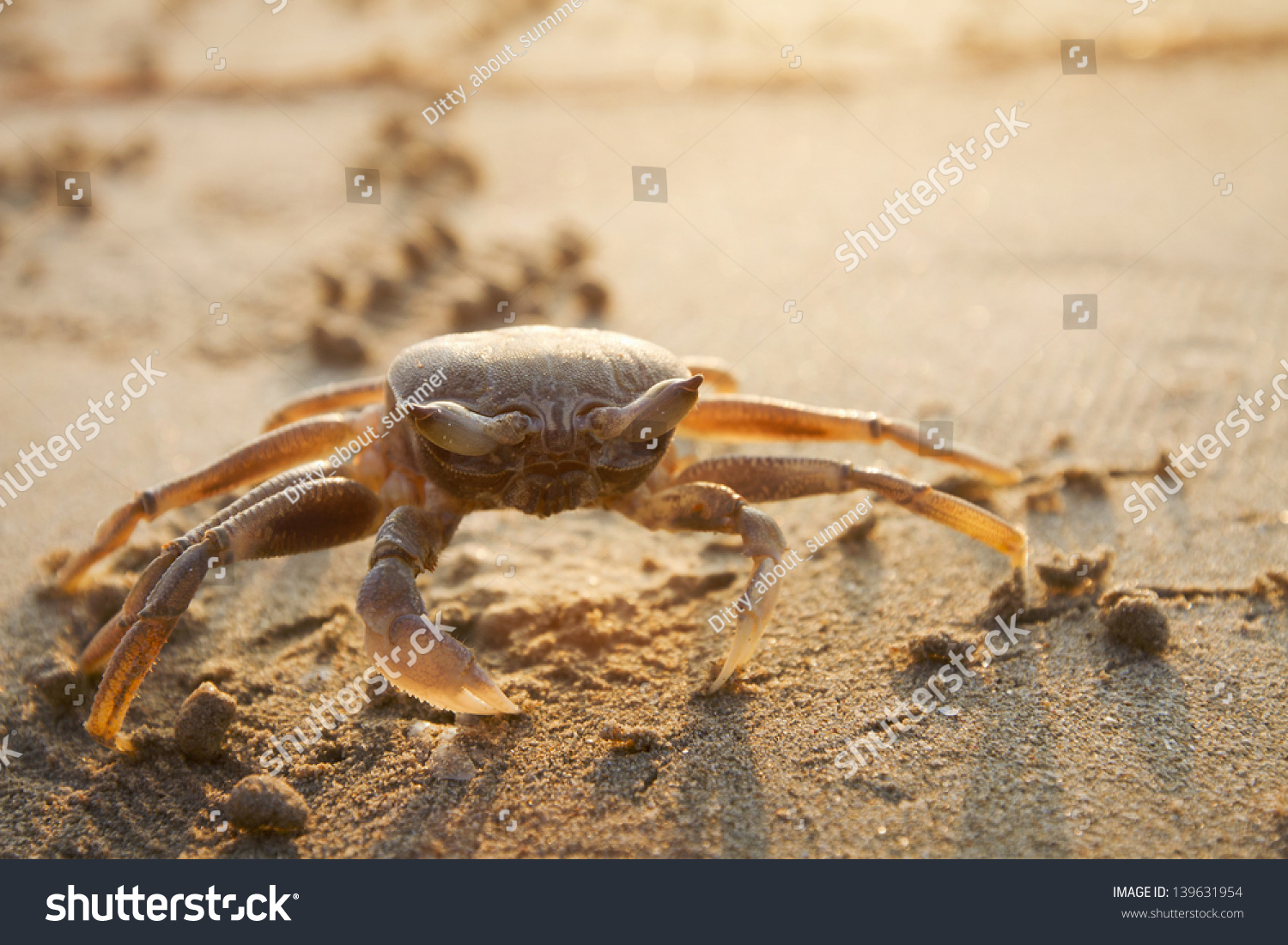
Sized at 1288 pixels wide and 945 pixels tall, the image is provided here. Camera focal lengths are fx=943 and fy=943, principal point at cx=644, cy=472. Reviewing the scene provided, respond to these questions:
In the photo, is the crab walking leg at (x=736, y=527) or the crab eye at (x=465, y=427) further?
the crab walking leg at (x=736, y=527)

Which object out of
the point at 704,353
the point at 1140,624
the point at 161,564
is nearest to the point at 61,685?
the point at 161,564

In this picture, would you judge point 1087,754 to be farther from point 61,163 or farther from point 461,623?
point 61,163

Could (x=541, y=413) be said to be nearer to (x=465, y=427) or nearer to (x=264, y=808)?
(x=465, y=427)

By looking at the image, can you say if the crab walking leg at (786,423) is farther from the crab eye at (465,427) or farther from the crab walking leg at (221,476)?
the crab walking leg at (221,476)

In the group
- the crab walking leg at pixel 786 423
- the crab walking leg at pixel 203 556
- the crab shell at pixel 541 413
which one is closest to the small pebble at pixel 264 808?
the crab walking leg at pixel 203 556

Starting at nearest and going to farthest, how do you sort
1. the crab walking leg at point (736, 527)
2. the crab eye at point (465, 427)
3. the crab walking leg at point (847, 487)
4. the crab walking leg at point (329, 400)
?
the crab eye at point (465, 427), the crab walking leg at point (736, 527), the crab walking leg at point (847, 487), the crab walking leg at point (329, 400)

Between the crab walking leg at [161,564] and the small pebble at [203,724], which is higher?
the crab walking leg at [161,564]

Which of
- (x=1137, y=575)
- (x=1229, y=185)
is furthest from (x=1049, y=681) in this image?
(x=1229, y=185)
